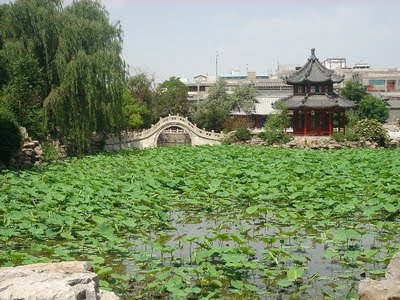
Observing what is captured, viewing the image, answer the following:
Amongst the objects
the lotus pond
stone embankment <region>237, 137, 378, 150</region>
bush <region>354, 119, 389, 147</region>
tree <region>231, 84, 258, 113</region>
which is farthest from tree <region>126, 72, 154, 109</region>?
the lotus pond

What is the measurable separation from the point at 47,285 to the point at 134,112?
30.4 metres

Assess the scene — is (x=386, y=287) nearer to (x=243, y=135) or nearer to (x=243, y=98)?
(x=243, y=135)

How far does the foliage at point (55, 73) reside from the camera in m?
17.7

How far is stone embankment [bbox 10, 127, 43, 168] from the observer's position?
15.1 m

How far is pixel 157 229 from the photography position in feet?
25.3

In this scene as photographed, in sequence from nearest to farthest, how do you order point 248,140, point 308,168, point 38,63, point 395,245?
1. point 395,245
2. point 308,168
3. point 38,63
4. point 248,140

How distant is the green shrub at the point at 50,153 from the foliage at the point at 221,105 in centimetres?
1681

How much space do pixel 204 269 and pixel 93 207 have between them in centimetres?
326

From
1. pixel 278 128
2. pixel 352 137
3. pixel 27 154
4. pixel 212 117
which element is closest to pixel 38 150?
pixel 27 154

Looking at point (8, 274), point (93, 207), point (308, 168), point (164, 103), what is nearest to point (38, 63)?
point (308, 168)

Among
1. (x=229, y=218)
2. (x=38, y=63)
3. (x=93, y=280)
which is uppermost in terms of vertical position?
(x=38, y=63)

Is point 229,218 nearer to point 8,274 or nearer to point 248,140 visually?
point 8,274

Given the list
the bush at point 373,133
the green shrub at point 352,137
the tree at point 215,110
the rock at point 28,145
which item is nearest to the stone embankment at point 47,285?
the rock at point 28,145

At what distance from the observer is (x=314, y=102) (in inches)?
1085
